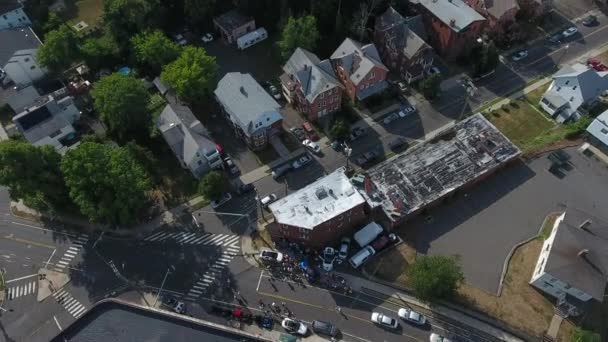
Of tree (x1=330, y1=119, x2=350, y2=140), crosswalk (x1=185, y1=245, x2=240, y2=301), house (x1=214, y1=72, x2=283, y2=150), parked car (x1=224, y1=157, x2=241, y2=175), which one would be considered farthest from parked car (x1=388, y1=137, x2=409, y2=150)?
crosswalk (x1=185, y1=245, x2=240, y2=301)

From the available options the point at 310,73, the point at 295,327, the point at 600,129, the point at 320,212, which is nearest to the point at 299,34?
the point at 310,73

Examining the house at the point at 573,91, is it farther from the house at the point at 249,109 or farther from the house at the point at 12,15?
the house at the point at 12,15

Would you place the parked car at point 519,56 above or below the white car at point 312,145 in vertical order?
below

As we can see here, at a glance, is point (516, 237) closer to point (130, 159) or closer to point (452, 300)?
point (452, 300)

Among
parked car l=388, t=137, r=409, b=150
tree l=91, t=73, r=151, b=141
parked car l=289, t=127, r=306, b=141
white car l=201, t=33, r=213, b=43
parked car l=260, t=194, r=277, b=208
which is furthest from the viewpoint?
white car l=201, t=33, r=213, b=43

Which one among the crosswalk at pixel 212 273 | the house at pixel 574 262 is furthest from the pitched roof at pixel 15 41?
the house at pixel 574 262

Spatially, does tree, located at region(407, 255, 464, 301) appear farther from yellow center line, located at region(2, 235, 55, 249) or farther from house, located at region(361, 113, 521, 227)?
yellow center line, located at region(2, 235, 55, 249)

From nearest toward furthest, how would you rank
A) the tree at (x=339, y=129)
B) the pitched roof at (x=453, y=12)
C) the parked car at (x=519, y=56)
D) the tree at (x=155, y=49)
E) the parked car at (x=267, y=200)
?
the parked car at (x=267, y=200), the tree at (x=339, y=129), the tree at (x=155, y=49), the pitched roof at (x=453, y=12), the parked car at (x=519, y=56)

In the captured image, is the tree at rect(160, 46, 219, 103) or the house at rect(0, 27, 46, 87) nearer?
the tree at rect(160, 46, 219, 103)
